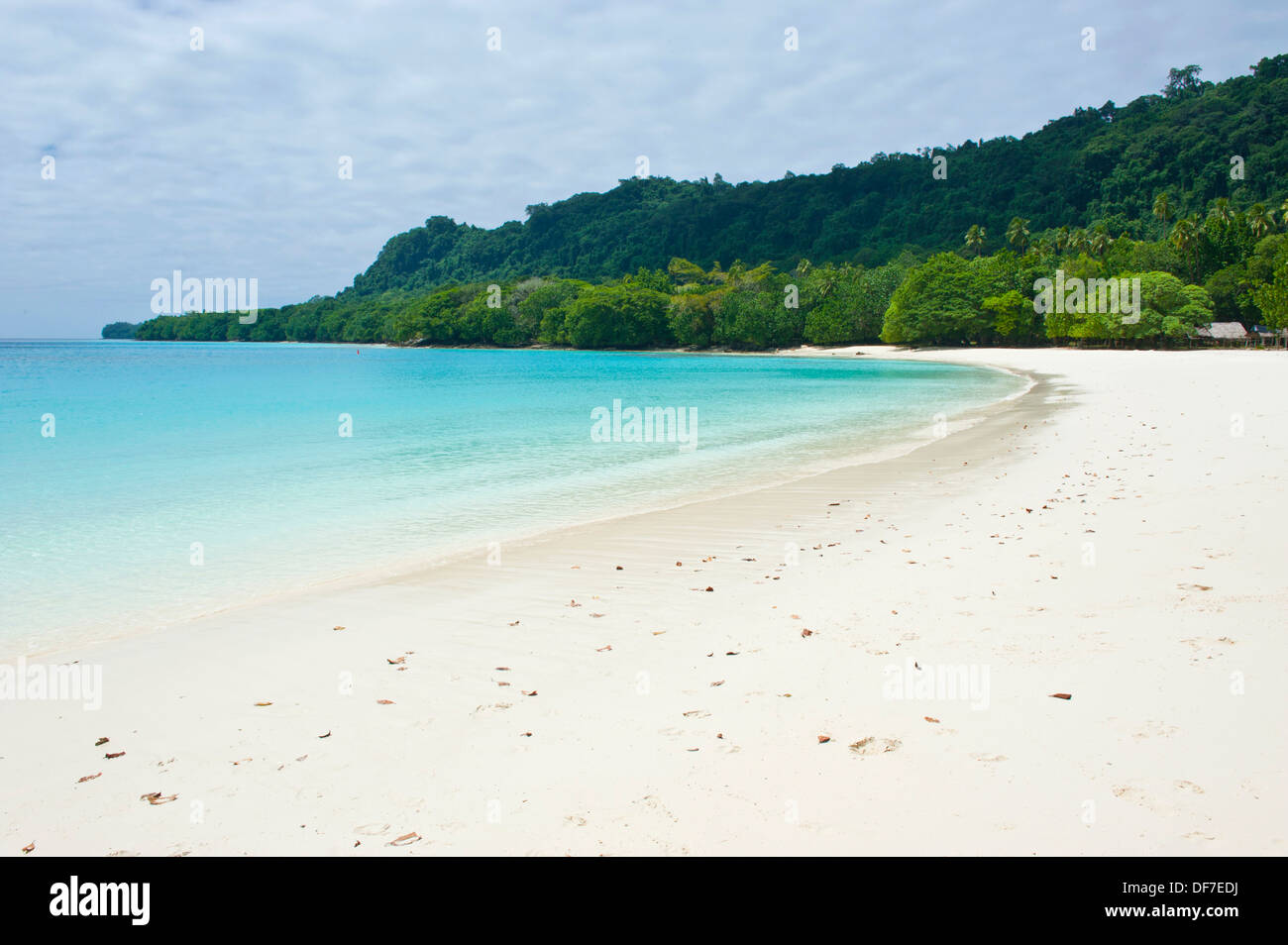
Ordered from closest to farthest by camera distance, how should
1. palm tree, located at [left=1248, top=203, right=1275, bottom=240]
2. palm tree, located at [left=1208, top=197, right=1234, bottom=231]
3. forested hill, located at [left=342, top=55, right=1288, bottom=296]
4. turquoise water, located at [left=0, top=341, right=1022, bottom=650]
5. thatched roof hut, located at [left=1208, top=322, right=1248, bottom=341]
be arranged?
turquoise water, located at [left=0, top=341, right=1022, bottom=650] → thatched roof hut, located at [left=1208, top=322, right=1248, bottom=341] → palm tree, located at [left=1208, top=197, right=1234, bottom=231] → palm tree, located at [left=1248, top=203, right=1275, bottom=240] → forested hill, located at [left=342, top=55, right=1288, bottom=296]

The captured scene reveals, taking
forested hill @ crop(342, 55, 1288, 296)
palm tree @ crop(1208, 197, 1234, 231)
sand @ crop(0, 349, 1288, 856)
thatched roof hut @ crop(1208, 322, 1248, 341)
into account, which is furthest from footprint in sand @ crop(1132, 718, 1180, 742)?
forested hill @ crop(342, 55, 1288, 296)

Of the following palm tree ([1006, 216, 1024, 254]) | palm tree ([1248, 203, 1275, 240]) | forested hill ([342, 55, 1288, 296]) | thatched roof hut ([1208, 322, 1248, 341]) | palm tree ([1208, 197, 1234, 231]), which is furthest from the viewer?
forested hill ([342, 55, 1288, 296])

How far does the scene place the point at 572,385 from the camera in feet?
171

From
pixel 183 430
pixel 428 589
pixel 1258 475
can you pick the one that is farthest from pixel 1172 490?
pixel 183 430

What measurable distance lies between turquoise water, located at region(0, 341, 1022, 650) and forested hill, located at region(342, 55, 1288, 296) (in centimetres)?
9522

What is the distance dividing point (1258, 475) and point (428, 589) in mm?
10824

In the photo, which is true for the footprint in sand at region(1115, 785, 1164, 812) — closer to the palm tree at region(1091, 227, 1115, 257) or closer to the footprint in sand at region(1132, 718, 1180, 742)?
the footprint in sand at region(1132, 718, 1180, 742)

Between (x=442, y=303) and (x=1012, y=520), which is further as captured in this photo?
(x=442, y=303)

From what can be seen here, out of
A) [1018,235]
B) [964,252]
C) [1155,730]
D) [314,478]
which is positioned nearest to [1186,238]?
[1018,235]

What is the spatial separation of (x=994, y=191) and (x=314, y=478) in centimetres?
14350

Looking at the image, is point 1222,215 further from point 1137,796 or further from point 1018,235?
point 1137,796

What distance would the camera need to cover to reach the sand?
3.48 meters

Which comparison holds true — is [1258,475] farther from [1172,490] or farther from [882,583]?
[882,583]

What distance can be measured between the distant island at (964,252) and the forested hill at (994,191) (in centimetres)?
37
